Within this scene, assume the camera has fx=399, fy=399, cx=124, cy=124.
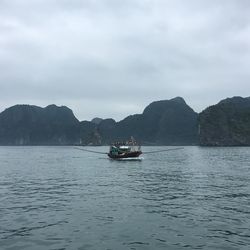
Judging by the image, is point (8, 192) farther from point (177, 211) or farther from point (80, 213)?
point (177, 211)

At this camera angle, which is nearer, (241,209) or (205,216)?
(205,216)

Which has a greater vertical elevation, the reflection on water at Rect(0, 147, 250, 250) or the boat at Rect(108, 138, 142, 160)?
the boat at Rect(108, 138, 142, 160)

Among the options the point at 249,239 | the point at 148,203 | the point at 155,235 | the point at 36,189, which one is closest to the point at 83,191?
the point at 36,189

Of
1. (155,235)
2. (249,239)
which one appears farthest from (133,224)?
(249,239)

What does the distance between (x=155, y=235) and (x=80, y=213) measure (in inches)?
292

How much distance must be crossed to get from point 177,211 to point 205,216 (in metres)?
2.38

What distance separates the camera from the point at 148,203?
3116 cm

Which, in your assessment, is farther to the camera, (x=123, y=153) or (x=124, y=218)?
(x=123, y=153)

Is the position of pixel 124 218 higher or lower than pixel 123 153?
lower

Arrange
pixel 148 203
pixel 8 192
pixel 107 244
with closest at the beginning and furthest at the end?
1. pixel 107 244
2. pixel 148 203
3. pixel 8 192

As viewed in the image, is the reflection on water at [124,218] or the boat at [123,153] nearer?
the reflection on water at [124,218]

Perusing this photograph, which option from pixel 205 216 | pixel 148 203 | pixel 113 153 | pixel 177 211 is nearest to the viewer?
pixel 205 216

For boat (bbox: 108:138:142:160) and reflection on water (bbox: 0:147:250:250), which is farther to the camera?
boat (bbox: 108:138:142:160)

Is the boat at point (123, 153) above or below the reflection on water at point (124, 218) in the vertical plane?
above
